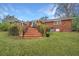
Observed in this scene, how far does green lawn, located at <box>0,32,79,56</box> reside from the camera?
2.13 metres

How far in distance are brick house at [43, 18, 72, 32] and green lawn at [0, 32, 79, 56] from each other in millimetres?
42

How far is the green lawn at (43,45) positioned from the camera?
7.00 ft

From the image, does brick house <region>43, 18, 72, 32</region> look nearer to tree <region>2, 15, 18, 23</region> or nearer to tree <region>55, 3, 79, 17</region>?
tree <region>55, 3, 79, 17</region>

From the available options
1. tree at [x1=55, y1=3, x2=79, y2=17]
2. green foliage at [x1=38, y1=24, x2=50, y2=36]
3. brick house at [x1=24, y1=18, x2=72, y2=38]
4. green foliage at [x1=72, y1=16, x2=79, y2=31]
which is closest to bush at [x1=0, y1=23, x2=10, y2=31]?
brick house at [x1=24, y1=18, x2=72, y2=38]

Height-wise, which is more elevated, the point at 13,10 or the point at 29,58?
the point at 13,10

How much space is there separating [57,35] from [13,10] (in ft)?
1.72

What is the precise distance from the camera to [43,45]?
7.07ft

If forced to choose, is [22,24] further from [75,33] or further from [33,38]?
[75,33]

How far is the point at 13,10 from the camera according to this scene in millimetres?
2178

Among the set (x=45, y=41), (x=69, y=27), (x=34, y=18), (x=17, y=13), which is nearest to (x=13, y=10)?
(x=17, y=13)

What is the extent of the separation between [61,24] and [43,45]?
286mm

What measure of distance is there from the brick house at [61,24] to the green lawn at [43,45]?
42 millimetres

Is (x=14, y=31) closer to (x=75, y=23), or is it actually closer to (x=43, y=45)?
(x=43, y=45)

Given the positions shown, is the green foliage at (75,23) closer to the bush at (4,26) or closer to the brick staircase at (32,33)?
the brick staircase at (32,33)
